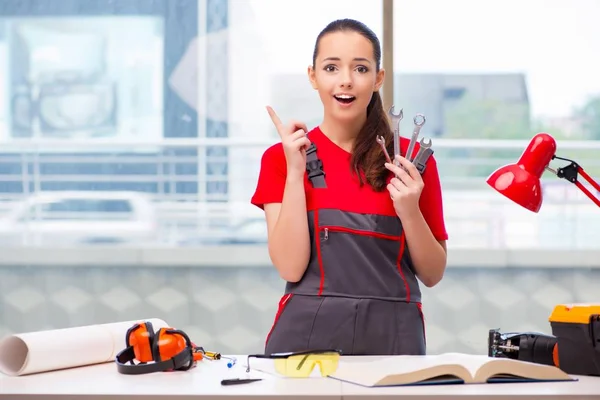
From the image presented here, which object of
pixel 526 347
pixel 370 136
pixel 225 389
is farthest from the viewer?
pixel 370 136

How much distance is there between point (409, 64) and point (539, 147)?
5.29 ft

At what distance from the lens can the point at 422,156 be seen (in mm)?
1813

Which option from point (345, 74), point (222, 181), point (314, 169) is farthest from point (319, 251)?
point (222, 181)

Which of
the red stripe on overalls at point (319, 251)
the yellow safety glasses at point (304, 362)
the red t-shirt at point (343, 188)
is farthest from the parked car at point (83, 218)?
the yellow safety glasses at point (304, 362)

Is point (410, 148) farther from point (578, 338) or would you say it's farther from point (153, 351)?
point (153, 351)

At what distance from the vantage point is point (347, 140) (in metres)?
1.94

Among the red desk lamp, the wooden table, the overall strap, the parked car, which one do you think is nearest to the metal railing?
the parked car

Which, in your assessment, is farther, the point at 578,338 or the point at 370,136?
the point at 370,136

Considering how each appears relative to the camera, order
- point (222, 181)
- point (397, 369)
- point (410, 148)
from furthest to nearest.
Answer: point (222, 181), point (410, 148), point (397, 369)

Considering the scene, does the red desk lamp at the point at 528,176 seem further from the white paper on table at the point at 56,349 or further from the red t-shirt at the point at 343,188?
the white paper on table at the point at 56,349

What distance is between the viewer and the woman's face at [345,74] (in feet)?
6.13

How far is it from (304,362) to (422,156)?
0.62 meters

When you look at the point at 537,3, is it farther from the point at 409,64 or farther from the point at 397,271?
the point at 397,271

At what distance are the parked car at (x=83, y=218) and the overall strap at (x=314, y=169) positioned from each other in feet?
5.08
